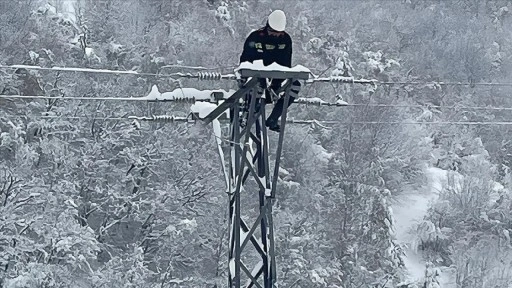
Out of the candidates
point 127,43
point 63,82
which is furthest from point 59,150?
point 127,43

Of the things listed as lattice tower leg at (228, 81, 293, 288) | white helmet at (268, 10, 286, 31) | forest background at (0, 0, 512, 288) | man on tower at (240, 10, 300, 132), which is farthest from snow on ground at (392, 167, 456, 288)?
white helmet at (268, 10, 286, 31)

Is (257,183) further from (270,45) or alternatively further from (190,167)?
(190,167)

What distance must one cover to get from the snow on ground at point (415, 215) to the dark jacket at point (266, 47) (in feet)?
53.1

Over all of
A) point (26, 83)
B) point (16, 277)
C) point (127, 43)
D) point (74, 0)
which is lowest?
point (16, 277)

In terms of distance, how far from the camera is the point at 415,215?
24.8 metres

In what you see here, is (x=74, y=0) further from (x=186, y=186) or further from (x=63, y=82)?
(x=186, y=186)

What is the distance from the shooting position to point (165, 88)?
895 inches

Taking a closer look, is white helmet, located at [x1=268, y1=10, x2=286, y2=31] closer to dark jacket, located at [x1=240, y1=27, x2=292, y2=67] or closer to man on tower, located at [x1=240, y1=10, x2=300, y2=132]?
man on tower, located at [x1=240, y1=10, x2=300, y2=132]

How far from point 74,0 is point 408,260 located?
15838 mm

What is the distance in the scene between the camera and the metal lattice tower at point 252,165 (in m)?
7.56

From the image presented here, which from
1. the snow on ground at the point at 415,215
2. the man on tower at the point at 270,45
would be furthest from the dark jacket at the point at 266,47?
the snow on ground at the point at 415,215

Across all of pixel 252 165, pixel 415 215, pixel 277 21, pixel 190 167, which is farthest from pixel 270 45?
pixel 415 215

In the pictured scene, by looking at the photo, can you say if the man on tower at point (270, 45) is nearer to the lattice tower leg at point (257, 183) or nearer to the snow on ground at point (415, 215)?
the lattice tower leg at point (257, 183)

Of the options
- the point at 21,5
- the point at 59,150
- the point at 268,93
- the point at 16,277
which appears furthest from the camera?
the point at 21,5
